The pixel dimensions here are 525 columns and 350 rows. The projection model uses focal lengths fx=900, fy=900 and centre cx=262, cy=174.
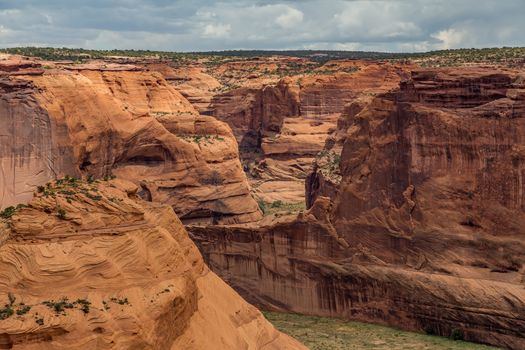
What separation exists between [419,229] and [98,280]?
20.4 metres

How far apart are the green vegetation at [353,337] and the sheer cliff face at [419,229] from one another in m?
0.64

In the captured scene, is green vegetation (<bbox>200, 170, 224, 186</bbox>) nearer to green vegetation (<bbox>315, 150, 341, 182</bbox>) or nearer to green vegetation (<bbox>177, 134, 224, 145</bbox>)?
green vegetation (<bbox>177, 134, 224, 145</bbox>)

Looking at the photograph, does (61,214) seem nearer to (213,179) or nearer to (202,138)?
(213,179)

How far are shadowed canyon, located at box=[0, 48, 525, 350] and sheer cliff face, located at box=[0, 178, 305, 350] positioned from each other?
→ 4 centimetres

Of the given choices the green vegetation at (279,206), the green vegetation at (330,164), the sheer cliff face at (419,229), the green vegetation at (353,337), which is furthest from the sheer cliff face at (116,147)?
the green vegetation at (279,206)

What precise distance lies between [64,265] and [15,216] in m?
2.34

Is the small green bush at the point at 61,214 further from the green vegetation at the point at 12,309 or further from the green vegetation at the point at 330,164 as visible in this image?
the green vegetation at the point at 330,164

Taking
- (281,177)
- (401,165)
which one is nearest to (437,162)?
(401,165)


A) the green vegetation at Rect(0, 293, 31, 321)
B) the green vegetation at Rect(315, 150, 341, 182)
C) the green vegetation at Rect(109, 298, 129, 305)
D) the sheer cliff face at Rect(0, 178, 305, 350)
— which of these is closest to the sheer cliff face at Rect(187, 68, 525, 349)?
the green vegetation at Rect(315, 150, 341, 182)

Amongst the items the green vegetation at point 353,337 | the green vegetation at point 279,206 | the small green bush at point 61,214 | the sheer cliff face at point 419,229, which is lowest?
the green vegetation at point 279,206

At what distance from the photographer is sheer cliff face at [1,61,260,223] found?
41.7m

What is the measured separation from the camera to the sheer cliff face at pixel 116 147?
→ 41688 millimetres

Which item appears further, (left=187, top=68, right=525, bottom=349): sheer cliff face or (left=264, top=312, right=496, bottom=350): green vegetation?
(left=187, top=68, right=525, bottom=349): sheer cliff face

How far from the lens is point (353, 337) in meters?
37.7
